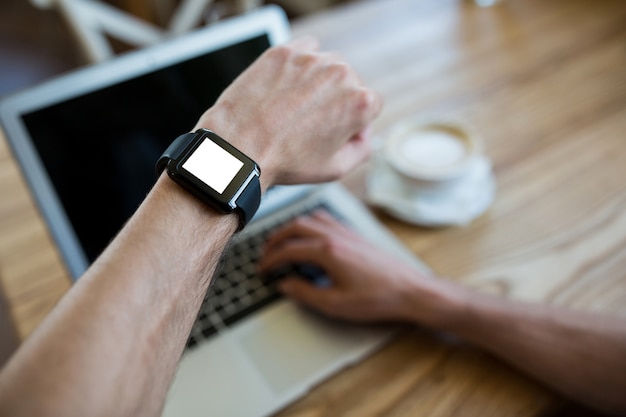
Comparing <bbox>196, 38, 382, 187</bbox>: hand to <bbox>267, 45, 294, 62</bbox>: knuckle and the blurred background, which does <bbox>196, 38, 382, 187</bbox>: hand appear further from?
the blurred background

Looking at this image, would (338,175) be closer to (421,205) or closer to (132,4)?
(421,205)

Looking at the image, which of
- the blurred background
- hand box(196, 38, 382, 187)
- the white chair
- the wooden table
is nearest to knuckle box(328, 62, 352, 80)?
hand box(196, 38, 382, 187)

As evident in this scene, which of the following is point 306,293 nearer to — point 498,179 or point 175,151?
point 175,151

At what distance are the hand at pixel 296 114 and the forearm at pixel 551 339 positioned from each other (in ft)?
0.72

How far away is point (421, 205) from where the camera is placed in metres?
0.73

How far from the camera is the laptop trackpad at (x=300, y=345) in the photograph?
586mm

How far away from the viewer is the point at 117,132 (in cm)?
64

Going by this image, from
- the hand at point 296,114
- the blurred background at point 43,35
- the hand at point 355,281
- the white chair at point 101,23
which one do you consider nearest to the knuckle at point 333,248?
the hand at point 355,281

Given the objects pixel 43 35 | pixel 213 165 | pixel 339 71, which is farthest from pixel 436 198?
pixel 43 35

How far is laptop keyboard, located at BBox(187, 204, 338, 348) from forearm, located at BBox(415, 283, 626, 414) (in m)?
0.18

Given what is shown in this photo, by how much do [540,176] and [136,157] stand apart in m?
0.61

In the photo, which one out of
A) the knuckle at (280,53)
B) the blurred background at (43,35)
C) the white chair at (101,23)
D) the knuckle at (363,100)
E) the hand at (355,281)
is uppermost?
the blurred background at (43,35)

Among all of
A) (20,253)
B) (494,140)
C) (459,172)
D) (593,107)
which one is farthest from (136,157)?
(593,107)

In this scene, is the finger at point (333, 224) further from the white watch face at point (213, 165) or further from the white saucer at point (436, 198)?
the white watch face at point (213, 165)
